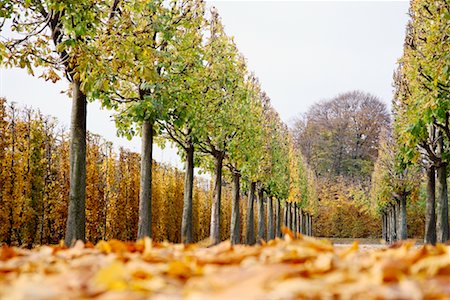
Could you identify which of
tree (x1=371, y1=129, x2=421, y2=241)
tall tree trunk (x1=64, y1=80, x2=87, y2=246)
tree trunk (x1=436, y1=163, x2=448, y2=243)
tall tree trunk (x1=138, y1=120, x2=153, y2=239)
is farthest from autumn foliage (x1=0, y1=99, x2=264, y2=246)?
tree (x1=371, y1=129, x2=421, y2=241)

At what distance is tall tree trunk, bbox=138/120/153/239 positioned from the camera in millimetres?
12422

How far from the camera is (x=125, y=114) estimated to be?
42.4ft

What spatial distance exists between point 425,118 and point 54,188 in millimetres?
12478

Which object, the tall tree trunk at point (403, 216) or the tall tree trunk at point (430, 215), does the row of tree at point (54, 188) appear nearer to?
the tall tree trunk at point (430, 215)

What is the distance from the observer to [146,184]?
12414 millimetres

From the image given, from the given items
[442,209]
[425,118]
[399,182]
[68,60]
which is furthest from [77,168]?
[399,182]

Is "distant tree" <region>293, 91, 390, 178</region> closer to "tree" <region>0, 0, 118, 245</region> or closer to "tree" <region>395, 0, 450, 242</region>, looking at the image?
"tree" <region>395, 0, 450, 242</region>

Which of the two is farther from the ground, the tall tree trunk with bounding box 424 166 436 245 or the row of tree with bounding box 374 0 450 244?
the row of tree with bounding box 374 0 450 244

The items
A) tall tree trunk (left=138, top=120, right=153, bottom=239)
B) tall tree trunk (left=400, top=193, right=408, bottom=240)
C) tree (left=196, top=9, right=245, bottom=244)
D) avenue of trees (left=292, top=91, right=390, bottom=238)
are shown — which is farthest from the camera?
avenue of trees (left=292, top=91, right=390, bottom=238)

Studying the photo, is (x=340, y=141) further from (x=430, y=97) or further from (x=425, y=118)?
(x=425, y=118)

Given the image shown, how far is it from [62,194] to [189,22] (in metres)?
8.31

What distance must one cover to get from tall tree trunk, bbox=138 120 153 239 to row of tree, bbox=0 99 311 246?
16.0ft

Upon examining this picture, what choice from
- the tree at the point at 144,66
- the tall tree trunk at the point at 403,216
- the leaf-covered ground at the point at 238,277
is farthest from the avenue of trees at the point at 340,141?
the leaf-covered ground at the point at 238,277

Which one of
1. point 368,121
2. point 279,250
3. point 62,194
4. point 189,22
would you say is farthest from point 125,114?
point 368,121
